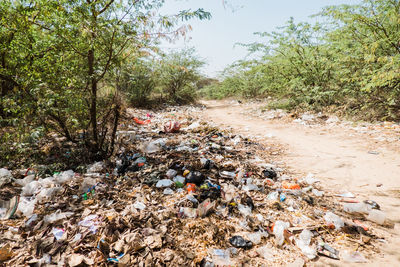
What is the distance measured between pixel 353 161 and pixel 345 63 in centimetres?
408

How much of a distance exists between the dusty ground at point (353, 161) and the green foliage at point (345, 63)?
1.25m

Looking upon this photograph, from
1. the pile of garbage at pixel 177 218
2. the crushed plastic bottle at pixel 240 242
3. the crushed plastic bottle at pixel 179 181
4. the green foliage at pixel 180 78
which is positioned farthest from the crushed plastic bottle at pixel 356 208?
the green foliage at pixel 180 78

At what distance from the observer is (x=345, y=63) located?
5.61 meters

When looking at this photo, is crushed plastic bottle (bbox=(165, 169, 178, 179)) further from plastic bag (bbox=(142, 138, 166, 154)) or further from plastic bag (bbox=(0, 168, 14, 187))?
plastic bag (bbox=(0, 168, 14, 187))

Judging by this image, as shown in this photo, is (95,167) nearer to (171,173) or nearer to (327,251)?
(171,173)

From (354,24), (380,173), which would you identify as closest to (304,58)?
(354,24)

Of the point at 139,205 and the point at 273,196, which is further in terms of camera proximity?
the point at 273,196

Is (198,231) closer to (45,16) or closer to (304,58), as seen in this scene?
(45,16)

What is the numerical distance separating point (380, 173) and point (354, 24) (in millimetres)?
4595

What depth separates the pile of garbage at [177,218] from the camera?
4.66 ft

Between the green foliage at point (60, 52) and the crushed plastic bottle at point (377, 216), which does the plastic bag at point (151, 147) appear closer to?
the green foliage at point (60, 52)

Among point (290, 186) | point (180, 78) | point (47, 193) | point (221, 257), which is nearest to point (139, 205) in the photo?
point (221, 257)

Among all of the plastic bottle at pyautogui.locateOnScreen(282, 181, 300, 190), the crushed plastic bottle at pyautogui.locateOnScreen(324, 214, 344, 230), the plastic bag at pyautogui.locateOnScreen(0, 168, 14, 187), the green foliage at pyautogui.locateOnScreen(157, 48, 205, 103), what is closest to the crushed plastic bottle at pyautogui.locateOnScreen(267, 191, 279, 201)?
the plastic bottle at pyautogui.locateOnScreen(282, 181, 300, 190)

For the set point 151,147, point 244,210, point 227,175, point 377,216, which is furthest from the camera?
point 151,147
